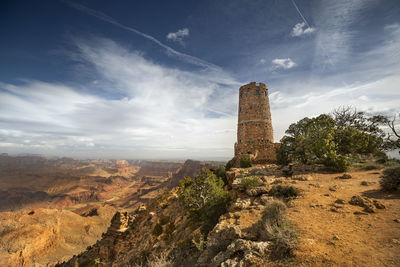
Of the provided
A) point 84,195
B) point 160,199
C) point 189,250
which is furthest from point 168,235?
point 84,195

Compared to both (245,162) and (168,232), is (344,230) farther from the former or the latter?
(245,162)

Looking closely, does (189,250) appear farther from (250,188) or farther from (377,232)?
(377,232)

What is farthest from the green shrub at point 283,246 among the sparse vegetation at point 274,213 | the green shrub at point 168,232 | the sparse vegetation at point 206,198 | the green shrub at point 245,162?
the green shrub at point 245,162

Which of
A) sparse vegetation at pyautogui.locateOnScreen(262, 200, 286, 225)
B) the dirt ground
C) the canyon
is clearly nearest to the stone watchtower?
the dirt ground

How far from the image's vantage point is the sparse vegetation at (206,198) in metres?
11.4

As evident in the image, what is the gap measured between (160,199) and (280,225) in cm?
2043

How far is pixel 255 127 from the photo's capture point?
23609mm

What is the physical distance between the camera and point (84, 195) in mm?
93562

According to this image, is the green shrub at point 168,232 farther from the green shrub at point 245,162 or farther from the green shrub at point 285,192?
the green shrub at point 245,162

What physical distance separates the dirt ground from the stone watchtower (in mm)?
13747

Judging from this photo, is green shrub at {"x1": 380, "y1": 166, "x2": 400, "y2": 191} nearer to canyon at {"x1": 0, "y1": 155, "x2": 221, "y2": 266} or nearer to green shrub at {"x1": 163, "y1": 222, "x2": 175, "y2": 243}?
green shrub at {"x1": 163, "y1": 222, "x2": 175, "y2": 243}

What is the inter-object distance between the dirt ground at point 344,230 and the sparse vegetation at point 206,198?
17.2ft

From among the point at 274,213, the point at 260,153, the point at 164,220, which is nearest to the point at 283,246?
the point at 274,213

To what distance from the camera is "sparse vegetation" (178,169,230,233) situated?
1145 centimetres
